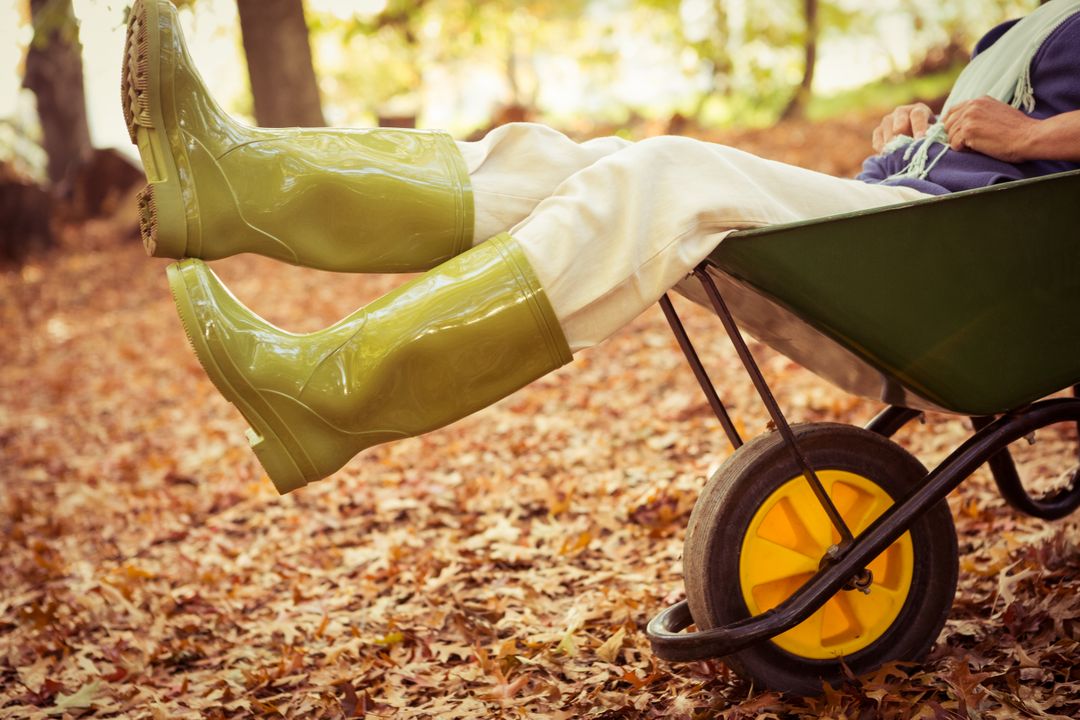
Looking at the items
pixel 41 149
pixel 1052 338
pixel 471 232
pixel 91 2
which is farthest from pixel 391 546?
pixel 41 149

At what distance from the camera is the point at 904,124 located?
2.45m

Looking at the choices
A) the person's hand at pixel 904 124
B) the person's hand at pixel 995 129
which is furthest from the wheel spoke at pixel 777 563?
the person's hand at pixel 904 124

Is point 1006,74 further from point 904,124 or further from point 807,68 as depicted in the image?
point 807,68

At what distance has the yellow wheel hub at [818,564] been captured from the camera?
6.66 feet

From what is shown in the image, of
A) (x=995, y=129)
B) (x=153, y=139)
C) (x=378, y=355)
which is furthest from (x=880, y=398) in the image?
(x=153, y=139)

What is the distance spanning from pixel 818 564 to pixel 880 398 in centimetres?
45

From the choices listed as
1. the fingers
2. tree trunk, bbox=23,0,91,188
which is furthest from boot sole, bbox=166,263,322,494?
tree trunk, bbox=23,0,91,188

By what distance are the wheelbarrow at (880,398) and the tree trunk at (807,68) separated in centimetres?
991

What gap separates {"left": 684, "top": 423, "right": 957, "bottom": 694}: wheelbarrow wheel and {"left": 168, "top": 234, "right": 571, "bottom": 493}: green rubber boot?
0.51 meters

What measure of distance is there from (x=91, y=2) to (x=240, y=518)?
2072mm

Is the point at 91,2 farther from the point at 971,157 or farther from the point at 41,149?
the point at 41,149

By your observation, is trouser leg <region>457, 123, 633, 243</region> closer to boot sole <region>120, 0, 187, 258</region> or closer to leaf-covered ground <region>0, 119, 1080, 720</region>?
boot sole <region>120, 0, 187, 258</region>

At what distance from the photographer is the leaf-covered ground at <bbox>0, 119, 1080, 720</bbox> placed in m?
2.26

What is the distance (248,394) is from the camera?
71.1 inches
